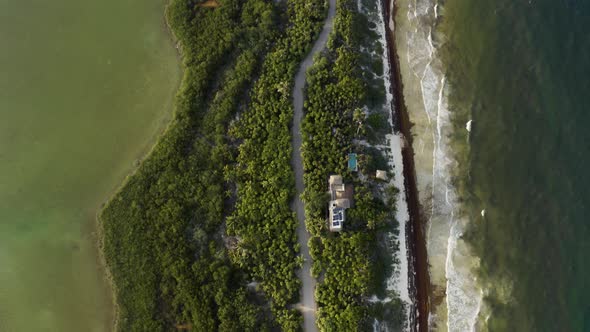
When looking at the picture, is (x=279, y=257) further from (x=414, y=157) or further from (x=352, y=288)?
(x=414, y=157)

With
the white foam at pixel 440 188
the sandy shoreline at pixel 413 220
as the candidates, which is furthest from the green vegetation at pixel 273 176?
the white foam at pixel 440 188

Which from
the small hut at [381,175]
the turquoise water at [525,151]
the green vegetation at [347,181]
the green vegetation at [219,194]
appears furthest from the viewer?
the small hut at [381,175]

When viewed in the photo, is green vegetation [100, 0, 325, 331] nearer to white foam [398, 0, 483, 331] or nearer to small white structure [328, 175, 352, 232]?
small white structure [328, 175, 352, 232]

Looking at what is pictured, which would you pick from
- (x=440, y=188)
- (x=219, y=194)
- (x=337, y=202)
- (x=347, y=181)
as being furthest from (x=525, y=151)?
(x=219, y=194)

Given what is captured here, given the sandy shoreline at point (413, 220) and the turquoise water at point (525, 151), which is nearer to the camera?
the turquoise water at point (525, 151)

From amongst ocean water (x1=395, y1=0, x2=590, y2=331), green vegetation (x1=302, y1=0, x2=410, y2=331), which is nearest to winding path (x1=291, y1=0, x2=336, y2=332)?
green vegetation (x1=302, y1=0, x2=410, y2=331)

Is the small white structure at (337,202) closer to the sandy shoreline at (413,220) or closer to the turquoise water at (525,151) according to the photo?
the sandy shoreline at (413,220)

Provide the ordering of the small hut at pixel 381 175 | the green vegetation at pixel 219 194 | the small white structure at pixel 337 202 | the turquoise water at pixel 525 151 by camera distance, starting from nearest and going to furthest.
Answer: the green vegetation at pixel 219 194 < the small white structure at pixel 337 202 < the turquoise water at pixel 525 151 < the small hut at pixel 381 175
